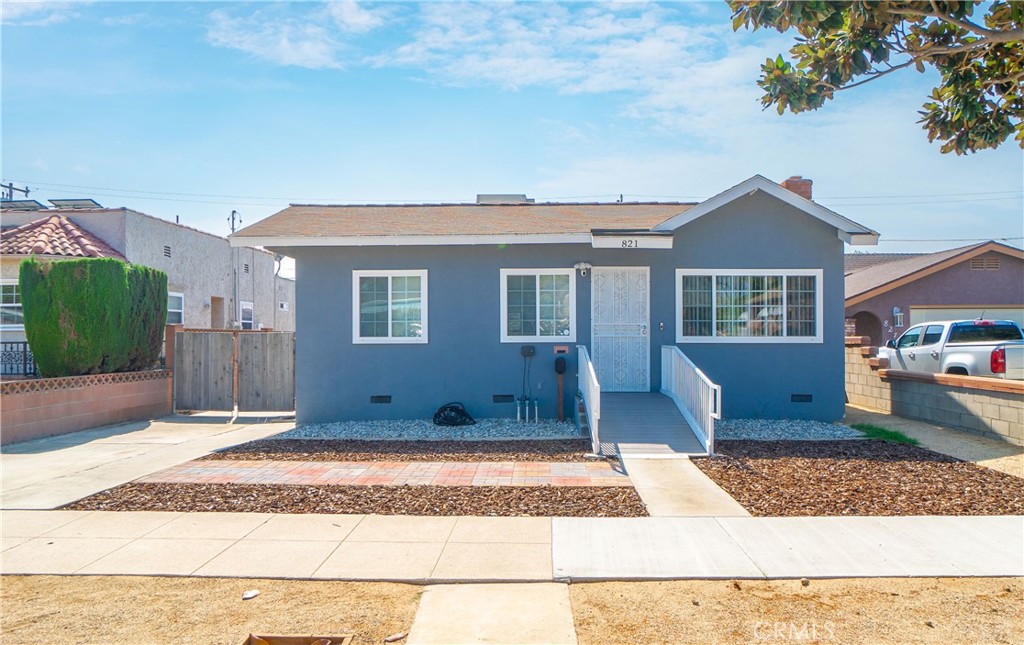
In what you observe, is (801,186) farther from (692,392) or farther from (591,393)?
(591,393)

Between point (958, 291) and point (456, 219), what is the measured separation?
18.3 m

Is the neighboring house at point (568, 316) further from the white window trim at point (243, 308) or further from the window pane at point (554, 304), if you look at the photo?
the white window trim at point (243, 308)

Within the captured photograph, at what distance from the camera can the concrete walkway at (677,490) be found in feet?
22.1

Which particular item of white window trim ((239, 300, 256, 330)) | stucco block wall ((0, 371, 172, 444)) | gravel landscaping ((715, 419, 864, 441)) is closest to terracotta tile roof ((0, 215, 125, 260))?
stucco block wall ((0, 371, 172, 444))

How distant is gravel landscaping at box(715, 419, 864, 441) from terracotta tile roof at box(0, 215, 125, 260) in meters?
14.5

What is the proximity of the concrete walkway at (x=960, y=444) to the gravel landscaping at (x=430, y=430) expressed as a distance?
17.2ft

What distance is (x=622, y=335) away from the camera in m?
12.3

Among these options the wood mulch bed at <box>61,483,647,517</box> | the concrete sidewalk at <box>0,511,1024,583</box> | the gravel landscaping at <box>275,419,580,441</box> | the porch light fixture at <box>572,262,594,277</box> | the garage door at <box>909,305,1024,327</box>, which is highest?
the porch light fixture at <box>572,262,594,277</box>

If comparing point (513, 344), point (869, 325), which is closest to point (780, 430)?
point (513, 344)

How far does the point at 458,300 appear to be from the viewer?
40.3ft

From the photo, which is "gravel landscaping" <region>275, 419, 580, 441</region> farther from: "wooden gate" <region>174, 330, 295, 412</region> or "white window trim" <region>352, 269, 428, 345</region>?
"wooden gate" <region>174, 330, 295, 412</region>

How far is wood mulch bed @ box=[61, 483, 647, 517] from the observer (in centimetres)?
677

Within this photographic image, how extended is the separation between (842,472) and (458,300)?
6.76m

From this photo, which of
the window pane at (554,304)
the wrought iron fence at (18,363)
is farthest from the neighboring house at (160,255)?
the window pane at (554,304)
